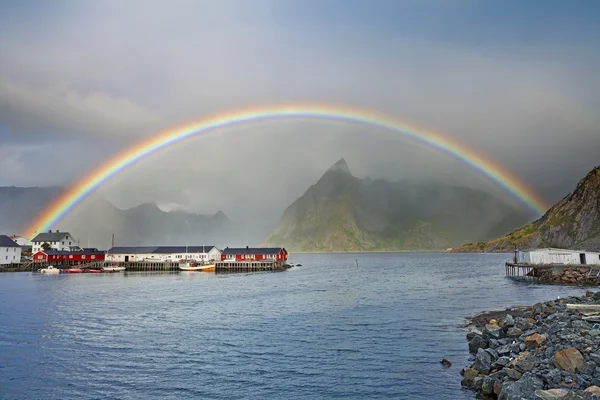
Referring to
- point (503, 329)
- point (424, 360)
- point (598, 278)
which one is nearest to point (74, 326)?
point (424, 360)

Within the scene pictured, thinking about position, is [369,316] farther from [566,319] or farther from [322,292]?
[322,292]

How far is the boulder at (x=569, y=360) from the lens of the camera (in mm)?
18969

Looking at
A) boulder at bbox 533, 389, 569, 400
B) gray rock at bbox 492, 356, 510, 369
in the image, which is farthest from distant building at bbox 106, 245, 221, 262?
boulder at bbox 533, 389, 569, 400

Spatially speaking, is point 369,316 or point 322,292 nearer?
point 369,316

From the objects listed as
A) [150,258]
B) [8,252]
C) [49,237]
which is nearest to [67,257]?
[8,252]

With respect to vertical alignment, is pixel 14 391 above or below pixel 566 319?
below

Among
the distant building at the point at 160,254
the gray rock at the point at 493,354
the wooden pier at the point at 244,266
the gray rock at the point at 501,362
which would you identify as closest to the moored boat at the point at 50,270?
the distant building at the point at 160,254

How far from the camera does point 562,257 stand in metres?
94.4

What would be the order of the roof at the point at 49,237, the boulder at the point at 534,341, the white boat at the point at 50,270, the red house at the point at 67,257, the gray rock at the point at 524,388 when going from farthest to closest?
the roof at the point at 49,237, the red house at the point at 67,257, the white boat at the point at 50,270, the boulder at the point at 534,341, the gray rock at the point at 524,388

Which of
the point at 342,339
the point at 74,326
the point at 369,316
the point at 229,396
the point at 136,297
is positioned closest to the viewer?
the point at 229,396

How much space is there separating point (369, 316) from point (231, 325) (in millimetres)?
15465

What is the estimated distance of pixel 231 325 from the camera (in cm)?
4256

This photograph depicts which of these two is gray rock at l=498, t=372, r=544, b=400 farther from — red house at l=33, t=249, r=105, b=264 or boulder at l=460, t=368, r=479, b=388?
red house at l=33, t=249, r=105, b=264

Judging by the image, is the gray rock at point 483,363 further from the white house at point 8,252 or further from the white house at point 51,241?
the white house at point 51,241
